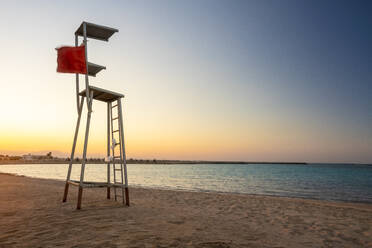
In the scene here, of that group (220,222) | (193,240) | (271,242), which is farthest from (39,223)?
(271,242)

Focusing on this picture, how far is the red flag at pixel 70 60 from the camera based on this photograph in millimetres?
8141

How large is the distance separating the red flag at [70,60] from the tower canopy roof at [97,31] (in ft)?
2.98

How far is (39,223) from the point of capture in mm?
6406

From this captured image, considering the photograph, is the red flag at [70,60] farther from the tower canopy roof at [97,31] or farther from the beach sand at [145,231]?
the beach sand at [145,231]

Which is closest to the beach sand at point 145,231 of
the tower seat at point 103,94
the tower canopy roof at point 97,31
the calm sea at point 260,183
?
the tower seat at point 103,94

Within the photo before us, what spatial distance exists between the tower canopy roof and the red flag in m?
0.91

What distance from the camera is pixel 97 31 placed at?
8945mm

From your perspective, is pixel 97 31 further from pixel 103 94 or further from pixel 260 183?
Result: pixel 260 183

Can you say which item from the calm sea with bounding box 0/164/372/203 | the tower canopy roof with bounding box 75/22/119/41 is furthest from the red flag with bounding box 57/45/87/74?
the calm sea with bounding box 0/164/372/203

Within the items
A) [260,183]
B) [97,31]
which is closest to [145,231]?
[97,31]

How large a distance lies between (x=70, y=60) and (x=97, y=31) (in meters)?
1.54

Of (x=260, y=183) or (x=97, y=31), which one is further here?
(x=260, y=183)

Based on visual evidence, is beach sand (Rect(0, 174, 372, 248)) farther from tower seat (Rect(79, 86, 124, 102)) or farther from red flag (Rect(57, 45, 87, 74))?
red flag (Rect(57, 45, 87, 74))

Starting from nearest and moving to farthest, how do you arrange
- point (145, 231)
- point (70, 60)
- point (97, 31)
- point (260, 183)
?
point (145, 231) → point (70, 60) → point (97, 31) → point (260, 183)
